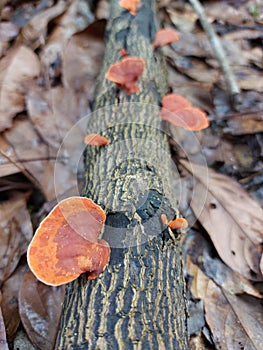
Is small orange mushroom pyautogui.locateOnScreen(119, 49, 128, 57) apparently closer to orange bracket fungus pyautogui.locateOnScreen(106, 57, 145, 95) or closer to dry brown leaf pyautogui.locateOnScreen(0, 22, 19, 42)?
orange bracket fungus pyautogui.locateOnScreen(106, 57, 145, 95)

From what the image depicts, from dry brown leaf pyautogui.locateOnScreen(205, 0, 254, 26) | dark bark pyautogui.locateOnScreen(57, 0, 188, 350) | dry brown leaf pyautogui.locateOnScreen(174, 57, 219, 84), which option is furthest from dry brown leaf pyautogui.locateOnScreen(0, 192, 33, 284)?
dry brown leaf pyautogui.locateOnScreen(205, 0, 254, 26)

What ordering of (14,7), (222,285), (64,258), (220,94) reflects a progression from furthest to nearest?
(14,7) < (220,94) < (222,285) < (64,258)

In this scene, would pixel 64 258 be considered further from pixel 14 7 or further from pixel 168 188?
pixel 14 7

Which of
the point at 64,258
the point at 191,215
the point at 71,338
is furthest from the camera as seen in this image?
the point at 191,215

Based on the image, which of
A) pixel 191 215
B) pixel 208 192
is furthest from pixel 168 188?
pixel 208 192

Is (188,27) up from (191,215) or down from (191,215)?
up

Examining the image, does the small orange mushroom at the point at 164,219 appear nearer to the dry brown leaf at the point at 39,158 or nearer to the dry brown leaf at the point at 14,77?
the dry brown leaf at the point at 39,158
